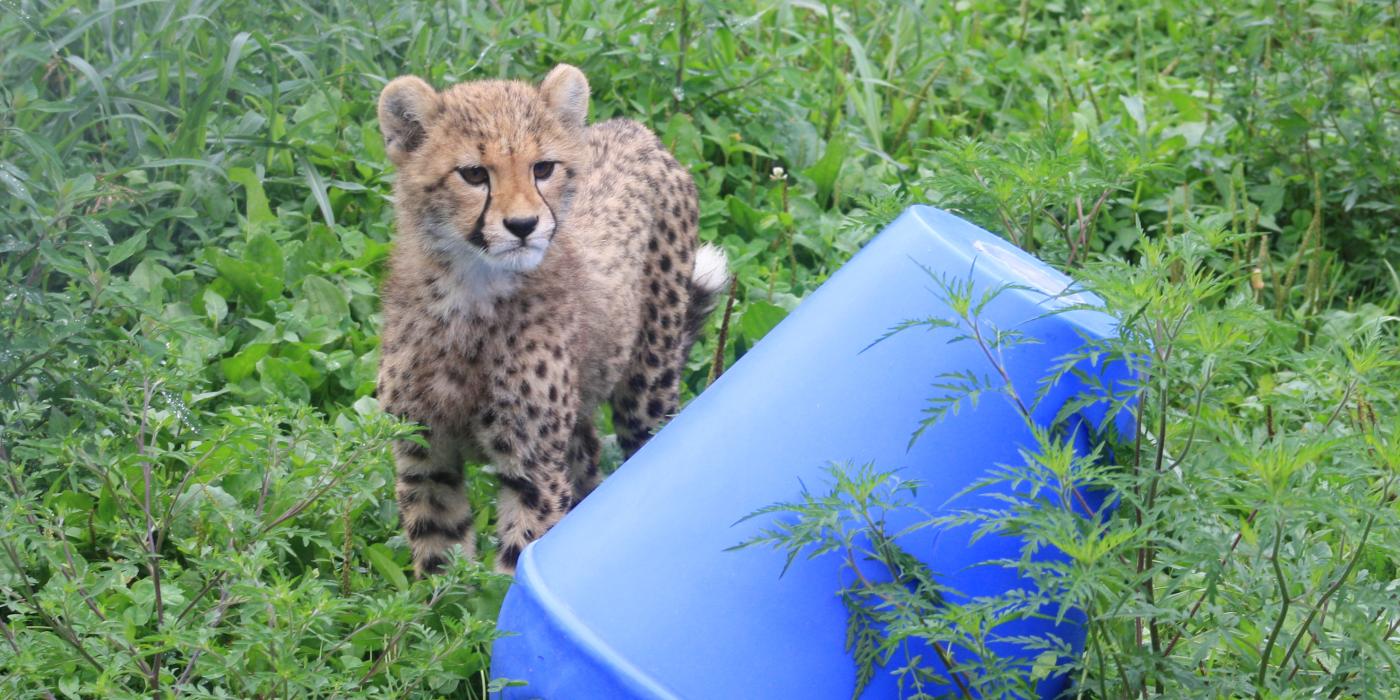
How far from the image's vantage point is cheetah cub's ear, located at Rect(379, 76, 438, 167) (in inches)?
141

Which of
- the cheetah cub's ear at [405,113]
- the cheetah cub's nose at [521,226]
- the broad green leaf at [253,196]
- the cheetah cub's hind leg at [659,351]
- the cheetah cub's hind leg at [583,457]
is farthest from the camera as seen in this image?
the broad green leaf at [253,196]

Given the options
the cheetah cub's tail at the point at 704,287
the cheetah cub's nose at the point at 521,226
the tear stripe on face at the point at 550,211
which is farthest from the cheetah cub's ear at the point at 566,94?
the cheetah cub's tail at the point at 704,287

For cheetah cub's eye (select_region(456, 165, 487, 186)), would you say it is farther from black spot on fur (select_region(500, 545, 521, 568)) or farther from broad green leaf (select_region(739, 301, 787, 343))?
broad green leaf (select_region(739, 301, 787, 343))

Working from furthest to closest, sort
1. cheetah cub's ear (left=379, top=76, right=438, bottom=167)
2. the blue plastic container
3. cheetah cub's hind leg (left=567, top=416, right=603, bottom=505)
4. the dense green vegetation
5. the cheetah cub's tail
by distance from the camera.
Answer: the cheetah cub's tail < cheetah cub's hind leg (left=567, top=416, right=603, bottom=505) < cheetah cub's ear (left=379, top=76, right=438, bottom=167) < the blue plastic container < the dense green vegetation

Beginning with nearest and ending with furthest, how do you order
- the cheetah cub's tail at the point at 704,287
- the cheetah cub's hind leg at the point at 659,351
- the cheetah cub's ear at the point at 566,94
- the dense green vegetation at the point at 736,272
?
1. the dense green vegetation at the point at 736,272
2. the cheetah cub's ear at the point at 566,94
3. the cheetah cub's hind leg at the point at 659,351
4. the cheetah cub's tail at the point at 704,287

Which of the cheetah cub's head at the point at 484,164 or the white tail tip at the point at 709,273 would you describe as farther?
the white tail tip at the point at 709,273

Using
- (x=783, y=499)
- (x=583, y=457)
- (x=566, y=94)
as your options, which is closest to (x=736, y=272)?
(x=583, y=457)

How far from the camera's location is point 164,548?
11.7 feet

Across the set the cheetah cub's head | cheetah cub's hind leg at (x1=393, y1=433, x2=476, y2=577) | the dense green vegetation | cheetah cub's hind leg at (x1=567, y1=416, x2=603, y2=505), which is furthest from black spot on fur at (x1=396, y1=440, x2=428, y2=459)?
cheetah cub's hind leg at (x1=567, y1=416, x2=603, y2=505)

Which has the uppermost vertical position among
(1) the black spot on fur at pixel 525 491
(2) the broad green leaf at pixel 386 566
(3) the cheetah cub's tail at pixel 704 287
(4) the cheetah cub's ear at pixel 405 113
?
(4) the cheetah cub's ear at pixel 405 113

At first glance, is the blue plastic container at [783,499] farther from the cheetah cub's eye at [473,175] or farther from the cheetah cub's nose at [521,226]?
the cheetah cub's eye at [473,175]

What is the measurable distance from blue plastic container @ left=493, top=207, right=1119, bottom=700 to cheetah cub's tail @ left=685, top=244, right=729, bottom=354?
5.47ft

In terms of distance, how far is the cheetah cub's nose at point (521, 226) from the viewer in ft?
11.2

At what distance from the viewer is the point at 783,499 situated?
2771mm
